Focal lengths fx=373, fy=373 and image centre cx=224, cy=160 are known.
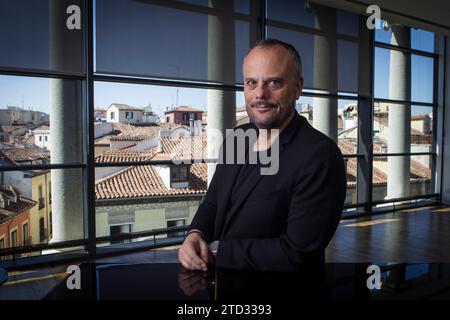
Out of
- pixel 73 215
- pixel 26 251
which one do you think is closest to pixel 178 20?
pixel 73 215

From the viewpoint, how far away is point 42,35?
4.46 metres

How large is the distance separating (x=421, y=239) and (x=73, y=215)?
5069 mm

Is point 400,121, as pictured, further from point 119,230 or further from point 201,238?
point 201,238

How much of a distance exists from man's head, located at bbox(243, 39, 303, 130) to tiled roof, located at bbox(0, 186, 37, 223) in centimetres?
429

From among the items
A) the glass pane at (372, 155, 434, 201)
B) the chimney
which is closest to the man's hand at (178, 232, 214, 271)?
the chimney

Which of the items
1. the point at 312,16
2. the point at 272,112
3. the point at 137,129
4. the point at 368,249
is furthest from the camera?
the point at 312,16

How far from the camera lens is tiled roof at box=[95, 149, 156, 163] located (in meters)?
5.00

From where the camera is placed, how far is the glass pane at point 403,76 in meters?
7.80

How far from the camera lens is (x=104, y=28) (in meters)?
4.74

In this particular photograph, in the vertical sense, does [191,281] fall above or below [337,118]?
below

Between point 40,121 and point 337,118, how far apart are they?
5440 millimetres

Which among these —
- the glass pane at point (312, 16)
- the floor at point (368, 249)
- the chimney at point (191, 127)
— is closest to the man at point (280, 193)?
the floor at point (368, 249)

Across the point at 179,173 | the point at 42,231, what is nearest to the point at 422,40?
the point at 179,173
